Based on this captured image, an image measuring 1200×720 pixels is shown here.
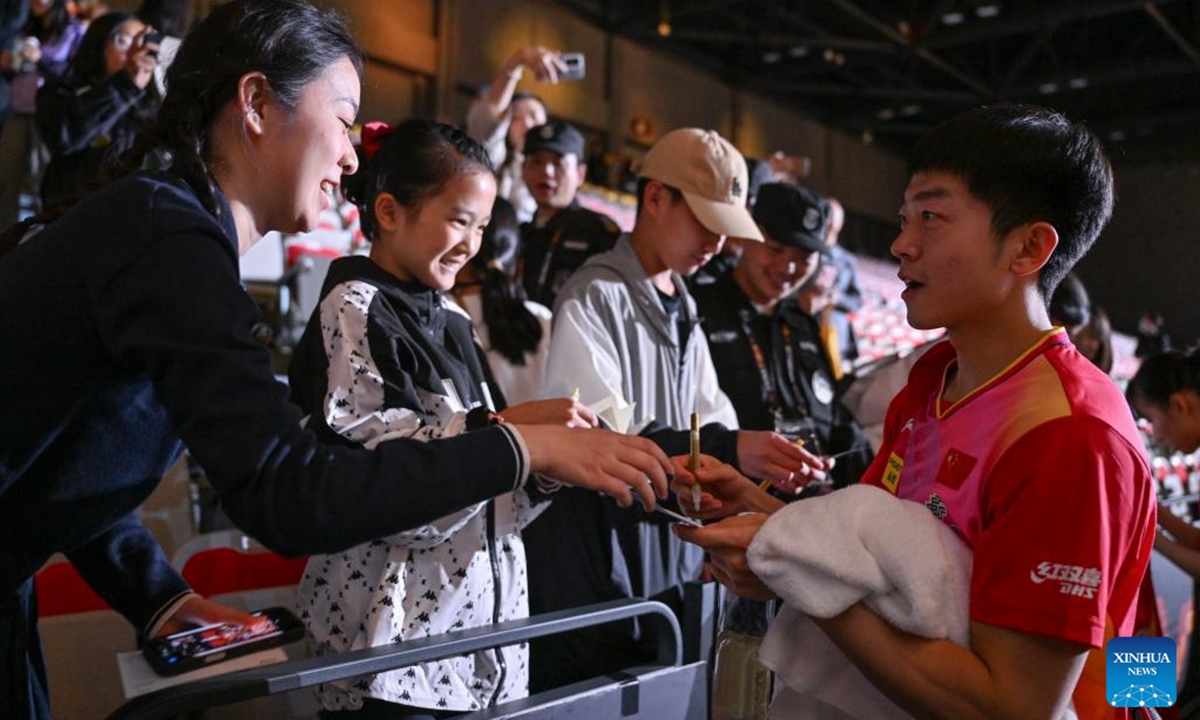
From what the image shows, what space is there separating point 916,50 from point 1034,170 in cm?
1329

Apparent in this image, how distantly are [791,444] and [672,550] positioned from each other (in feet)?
1.97

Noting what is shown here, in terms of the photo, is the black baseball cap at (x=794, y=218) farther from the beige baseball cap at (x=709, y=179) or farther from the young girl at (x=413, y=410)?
the young girl at (x=413, y=410)

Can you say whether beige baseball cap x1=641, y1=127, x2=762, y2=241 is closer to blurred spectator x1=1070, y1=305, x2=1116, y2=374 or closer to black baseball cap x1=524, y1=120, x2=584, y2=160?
blurred spectator x1=1070, y1=305, x2=1116, y2=374

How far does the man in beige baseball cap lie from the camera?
209 centimetres

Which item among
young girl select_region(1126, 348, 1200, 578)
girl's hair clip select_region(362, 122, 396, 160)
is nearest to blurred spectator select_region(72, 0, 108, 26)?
girl's hair clip select_region(362, 122, 396, 160)

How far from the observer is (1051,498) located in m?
0.95

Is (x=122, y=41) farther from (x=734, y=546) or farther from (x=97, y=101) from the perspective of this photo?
(x=734, y=546)

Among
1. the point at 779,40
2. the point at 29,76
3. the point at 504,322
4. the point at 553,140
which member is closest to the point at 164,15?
the point at 29,76

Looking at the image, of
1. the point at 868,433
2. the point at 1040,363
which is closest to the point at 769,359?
the point at 868,433

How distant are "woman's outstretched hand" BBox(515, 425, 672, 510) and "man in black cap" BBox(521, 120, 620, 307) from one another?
6.69 feet

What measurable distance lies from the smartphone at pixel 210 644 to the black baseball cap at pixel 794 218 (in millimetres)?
1990

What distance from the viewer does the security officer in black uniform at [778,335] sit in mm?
2760

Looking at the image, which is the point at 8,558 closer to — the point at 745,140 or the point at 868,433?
the point at 868,433

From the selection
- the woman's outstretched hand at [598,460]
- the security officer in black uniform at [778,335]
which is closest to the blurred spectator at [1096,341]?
the security officer in black uniform at [778,335]
